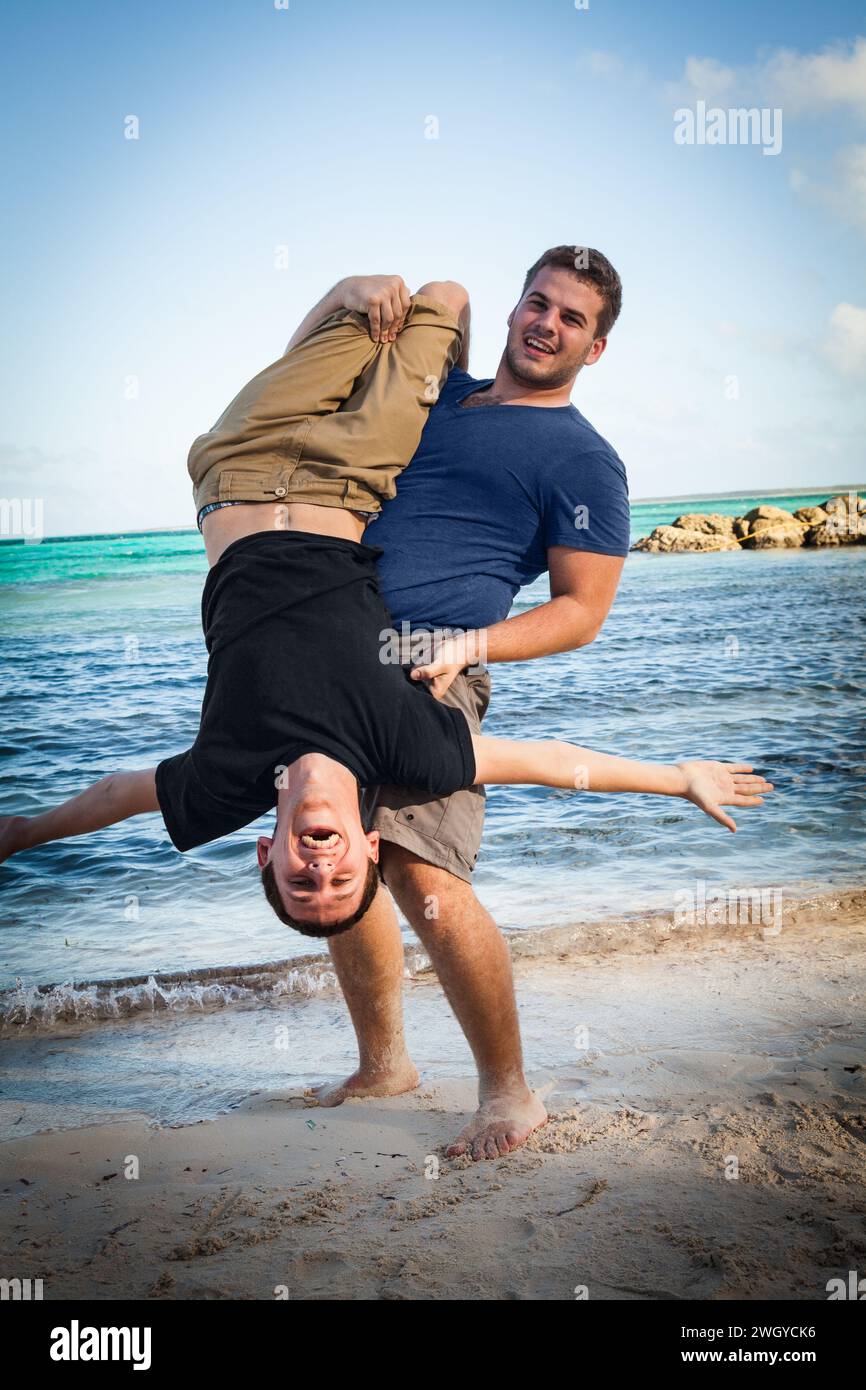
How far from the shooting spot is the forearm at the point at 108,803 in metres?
3.72

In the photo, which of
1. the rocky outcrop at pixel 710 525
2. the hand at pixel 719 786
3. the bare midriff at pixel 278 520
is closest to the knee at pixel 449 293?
the bare midriff at pixel 278 520

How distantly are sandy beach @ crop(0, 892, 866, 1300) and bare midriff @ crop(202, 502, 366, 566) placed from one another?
6.93 ft

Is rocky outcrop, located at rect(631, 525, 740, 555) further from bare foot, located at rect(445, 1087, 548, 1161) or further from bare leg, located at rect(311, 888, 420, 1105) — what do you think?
bare foot, located at rect(445, 1087, 548, 1161)

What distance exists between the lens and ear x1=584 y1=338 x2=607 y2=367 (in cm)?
412

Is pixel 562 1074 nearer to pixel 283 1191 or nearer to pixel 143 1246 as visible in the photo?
pixel 283 1191

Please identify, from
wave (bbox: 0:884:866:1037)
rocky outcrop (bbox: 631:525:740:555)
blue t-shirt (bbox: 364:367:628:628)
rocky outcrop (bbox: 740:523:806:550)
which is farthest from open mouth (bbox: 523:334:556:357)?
rocky outcrop (bbox: 631:525:740:555)

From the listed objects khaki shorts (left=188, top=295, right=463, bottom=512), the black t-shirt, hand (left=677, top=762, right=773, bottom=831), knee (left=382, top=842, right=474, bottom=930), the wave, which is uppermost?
khaki shorts (left=188, top=295, right=463, bottom=512)

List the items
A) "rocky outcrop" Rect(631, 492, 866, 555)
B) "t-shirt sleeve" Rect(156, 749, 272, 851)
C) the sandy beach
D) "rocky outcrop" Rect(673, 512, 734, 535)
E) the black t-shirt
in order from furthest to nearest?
1. "rocky outcrop" Rect(673, 512, 734, 535)
2. "rocky outcrop" Rect(631, 492, 866, 555)
3. "t-shirt sleeve" Rect(156, 749, 272, 851)
4. the black t-shirt
5. the sandy beach

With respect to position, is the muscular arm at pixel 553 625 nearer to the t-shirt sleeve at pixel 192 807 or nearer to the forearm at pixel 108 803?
the t-shirt sleeve at pixel 192 807

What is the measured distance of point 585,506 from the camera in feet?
12.4

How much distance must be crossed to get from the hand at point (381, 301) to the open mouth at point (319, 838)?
1831 mm

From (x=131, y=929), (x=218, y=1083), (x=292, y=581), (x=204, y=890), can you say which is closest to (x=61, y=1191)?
(x=218, y=1083)

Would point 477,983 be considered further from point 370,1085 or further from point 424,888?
point 370,1085

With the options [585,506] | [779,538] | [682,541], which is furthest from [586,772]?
[682,541]
